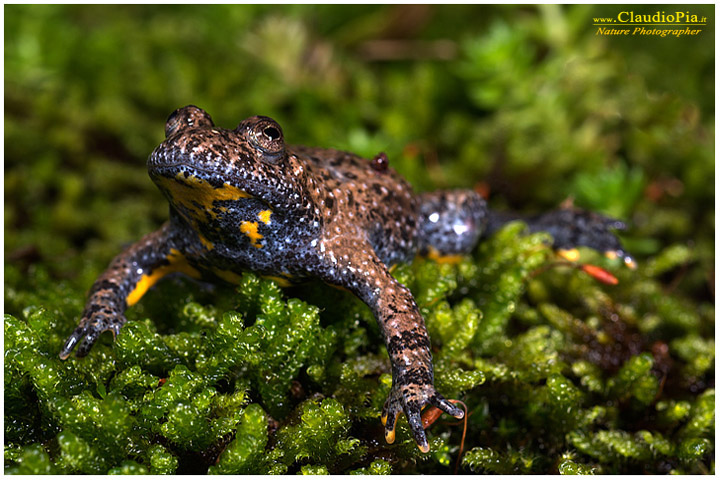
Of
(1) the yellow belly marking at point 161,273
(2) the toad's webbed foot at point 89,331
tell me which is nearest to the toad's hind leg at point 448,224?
(1) the yellow belly marking at point 161,273

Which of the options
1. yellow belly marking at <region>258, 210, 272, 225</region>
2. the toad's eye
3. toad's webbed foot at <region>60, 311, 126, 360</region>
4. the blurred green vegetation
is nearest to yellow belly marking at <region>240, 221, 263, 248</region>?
yellow belly marking at <region>258, 210, 272, 225</region>

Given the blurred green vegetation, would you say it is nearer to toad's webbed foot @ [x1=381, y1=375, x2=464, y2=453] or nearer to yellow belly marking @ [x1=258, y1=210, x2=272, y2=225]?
toad's webbed foot @ [x1=381, y1=375, x2=464, y2=453]

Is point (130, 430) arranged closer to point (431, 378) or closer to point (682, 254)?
point (431, 378)

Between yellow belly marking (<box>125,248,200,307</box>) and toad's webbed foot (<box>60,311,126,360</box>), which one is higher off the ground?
yellow belly marking (<box>125,248,200,307</box>)

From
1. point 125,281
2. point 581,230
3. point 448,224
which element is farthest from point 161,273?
point 581,230

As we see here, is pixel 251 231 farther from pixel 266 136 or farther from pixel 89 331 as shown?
pixel 89 331

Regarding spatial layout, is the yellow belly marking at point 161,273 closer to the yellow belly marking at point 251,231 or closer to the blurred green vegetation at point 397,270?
the blurred green vegetation at point 397,270
